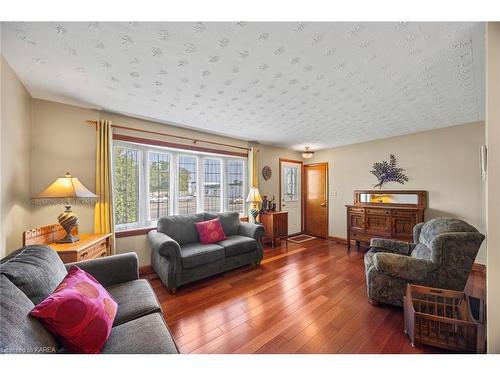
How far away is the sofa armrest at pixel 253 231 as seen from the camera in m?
3.31

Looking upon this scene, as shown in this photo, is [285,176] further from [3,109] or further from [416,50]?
[3,109]

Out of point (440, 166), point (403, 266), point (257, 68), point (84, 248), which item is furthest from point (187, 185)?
point (440, 166)

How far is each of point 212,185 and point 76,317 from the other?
119 inches

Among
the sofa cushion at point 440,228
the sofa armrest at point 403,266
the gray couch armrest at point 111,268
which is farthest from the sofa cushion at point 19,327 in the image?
the sofa cushion at point 440,228

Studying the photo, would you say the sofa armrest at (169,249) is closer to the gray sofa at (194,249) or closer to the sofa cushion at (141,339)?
the gray sofa at (194,249)

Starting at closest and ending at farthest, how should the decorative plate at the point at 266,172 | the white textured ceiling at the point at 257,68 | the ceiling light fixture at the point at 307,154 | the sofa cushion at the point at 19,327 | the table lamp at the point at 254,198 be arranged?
the sofa cushion at the point at 19,327 → the white textured ceiling at the point at 257,68 → the table lamp at the point at 254,198 → the decorative plate at the point at 266,172 → the ceiling light fixture at the point at 307,154

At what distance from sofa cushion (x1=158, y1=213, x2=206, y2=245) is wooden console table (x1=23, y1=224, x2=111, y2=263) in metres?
0.67

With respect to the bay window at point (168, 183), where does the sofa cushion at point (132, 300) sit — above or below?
below

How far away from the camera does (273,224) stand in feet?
13.8

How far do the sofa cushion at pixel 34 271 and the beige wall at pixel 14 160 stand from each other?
2.52ft

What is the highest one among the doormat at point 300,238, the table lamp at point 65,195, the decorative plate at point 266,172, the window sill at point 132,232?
the decorative plate at point 266,172

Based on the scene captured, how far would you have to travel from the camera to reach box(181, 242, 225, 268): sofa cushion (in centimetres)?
248

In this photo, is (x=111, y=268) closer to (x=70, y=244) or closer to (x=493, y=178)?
(x=70, y=244)
